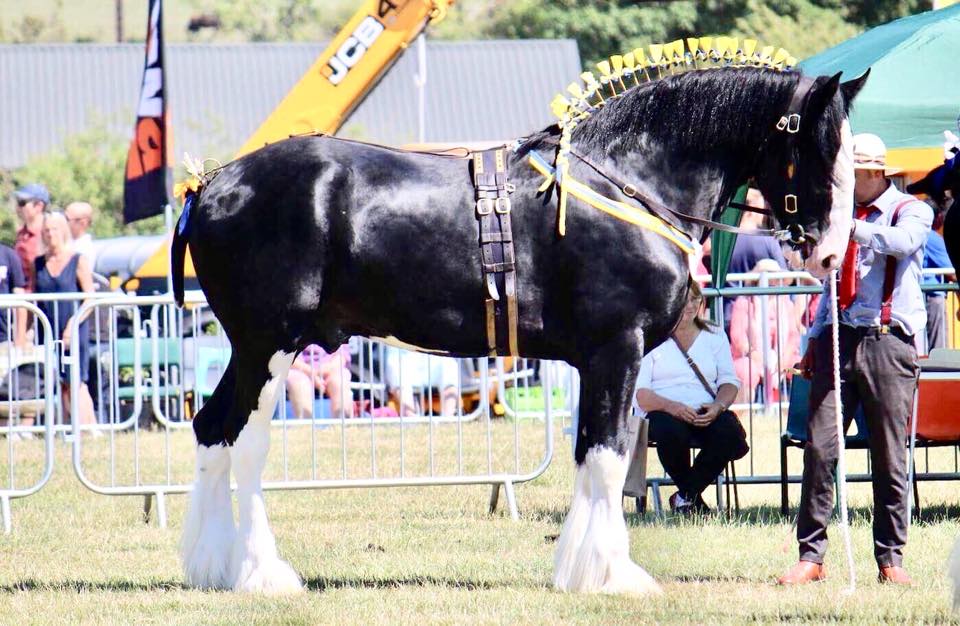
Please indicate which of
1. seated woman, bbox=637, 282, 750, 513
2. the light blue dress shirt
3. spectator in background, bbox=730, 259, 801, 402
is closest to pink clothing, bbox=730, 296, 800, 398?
spectator in background, bbox=730, 259, 801, 402

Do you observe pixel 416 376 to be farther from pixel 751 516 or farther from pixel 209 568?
pixel 209 568

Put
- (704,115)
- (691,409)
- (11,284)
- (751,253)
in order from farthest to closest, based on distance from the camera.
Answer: (751,253) → (11,284) → (691,409) → (704,115)

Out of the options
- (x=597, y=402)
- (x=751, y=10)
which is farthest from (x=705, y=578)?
(x=751, y=10)

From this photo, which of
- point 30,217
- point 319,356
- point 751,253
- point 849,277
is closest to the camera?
point 849,277

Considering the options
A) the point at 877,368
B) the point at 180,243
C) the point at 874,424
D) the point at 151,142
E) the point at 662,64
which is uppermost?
the point at 151,142

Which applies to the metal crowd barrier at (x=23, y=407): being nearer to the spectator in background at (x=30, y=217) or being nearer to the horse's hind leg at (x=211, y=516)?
the spectator in background at (x=30, y=217)

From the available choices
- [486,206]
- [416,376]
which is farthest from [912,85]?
[486,206]

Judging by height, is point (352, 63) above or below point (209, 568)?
above

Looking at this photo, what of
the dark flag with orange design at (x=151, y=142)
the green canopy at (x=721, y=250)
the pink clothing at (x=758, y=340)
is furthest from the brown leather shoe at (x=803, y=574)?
the dark flag with orange design at (x=151, y=142)

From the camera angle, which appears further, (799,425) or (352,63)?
(352,63)

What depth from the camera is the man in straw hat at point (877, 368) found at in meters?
6.91

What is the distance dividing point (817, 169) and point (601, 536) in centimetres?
183

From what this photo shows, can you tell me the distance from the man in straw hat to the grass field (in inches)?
10.8

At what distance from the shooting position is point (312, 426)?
9820 mm
